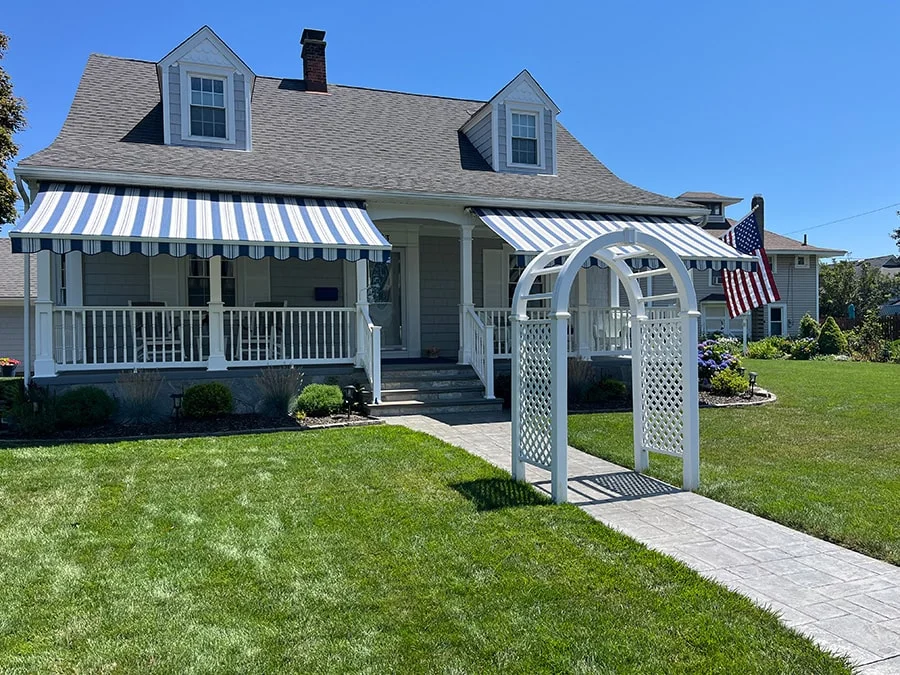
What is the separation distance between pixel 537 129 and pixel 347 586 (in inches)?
547

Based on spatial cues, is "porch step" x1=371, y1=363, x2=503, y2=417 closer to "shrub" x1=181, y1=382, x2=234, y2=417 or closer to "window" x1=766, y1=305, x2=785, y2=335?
"shrub" x1=181, y1=382, x2=234, y2=417

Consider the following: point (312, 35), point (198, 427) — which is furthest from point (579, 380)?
point (312, 35)

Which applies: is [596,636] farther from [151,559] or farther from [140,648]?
[151,559]

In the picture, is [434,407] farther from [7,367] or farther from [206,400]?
[7,367]

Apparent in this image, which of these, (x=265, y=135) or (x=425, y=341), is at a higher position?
(x=265, y=135)

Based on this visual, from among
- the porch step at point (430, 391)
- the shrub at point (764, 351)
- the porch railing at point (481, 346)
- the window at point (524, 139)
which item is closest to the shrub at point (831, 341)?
the shrub at point (764, 351)

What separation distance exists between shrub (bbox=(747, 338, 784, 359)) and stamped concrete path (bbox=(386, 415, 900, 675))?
22.9 meters

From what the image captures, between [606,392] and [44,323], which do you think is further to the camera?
[606,392]

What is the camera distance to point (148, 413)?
10703 mm

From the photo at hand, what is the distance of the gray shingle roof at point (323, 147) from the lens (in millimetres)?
12211

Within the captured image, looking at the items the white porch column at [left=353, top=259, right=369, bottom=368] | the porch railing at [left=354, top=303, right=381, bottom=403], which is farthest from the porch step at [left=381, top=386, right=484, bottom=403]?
the white porch column at [left=353, top=259, right=369, bottom=368]

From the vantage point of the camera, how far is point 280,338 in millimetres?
13477

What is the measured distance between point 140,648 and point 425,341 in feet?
40.1

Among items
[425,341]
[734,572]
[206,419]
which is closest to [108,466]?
[206,419]
